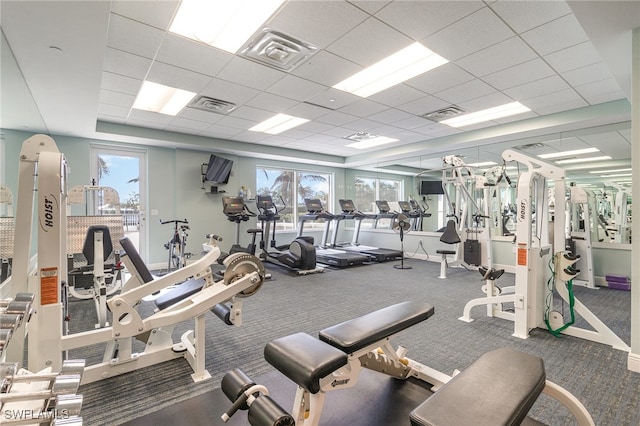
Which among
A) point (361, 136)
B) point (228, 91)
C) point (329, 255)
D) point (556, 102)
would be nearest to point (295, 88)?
point (228, 91)

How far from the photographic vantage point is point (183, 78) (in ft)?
12.0

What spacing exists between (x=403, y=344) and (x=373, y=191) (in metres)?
7.30

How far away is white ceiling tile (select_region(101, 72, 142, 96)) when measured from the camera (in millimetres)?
3561

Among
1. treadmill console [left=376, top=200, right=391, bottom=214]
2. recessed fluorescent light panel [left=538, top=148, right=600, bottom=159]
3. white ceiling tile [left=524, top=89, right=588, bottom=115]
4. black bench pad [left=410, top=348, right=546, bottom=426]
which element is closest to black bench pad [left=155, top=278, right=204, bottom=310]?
black bench pad [left=410, top=348, right=546, bottom=426]

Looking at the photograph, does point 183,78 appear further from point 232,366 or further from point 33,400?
point 33,400

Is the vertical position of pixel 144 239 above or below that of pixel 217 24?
below

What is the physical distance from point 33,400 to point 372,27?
9.99 ft

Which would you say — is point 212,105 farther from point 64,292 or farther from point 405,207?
point 405,207

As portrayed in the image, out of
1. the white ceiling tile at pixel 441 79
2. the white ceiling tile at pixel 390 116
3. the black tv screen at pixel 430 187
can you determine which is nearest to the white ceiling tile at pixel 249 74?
the white ceiling tile at pixel 441 79

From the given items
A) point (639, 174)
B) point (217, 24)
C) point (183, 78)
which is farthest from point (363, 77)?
point (639, 174)

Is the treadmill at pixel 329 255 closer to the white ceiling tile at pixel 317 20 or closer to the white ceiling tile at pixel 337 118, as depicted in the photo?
the white ceiling tile at pixel 337 118

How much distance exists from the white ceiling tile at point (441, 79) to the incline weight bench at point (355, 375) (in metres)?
2.90

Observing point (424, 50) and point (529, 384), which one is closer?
point (529, 384)

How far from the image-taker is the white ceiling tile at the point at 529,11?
7.70ft
